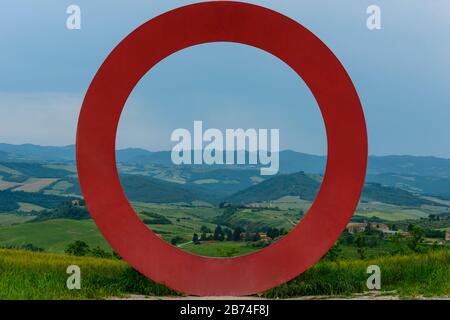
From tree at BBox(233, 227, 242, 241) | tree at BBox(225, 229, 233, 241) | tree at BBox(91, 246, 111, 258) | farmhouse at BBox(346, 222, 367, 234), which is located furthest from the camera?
tree at BBox(225, 229, 233, 241)

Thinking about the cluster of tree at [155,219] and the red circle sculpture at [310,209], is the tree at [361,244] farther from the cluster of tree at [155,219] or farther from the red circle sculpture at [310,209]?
the cluster of tree at [155,219]

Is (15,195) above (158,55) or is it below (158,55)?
below

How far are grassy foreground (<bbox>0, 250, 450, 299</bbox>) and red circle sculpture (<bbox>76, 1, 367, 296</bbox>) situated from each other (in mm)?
691

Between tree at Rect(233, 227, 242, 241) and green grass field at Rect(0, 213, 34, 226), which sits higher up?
tree at Rect(233, 227, 242, 241)

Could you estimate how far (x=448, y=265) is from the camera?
11570mm

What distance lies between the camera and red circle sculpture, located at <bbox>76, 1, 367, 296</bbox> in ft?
32.8

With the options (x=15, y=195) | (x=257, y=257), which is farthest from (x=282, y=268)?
(x=15, y=195)

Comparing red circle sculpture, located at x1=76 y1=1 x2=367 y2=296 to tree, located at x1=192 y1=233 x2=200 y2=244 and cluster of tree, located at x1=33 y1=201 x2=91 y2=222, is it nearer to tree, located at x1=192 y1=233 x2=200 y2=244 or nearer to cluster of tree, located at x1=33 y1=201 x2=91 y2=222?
tree, located at x1=192 y1=233 x2=200 y2=244

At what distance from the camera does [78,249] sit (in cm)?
1362

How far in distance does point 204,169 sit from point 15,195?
27.4ft

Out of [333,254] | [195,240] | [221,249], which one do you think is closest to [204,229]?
[195,240]

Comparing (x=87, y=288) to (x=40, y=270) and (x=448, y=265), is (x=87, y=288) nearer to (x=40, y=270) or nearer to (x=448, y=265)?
(x=40, y=270)

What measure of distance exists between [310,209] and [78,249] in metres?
5.63

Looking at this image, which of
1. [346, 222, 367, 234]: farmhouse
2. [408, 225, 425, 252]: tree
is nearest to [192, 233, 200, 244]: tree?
[346, 222, 367, 234]: farmhouse
